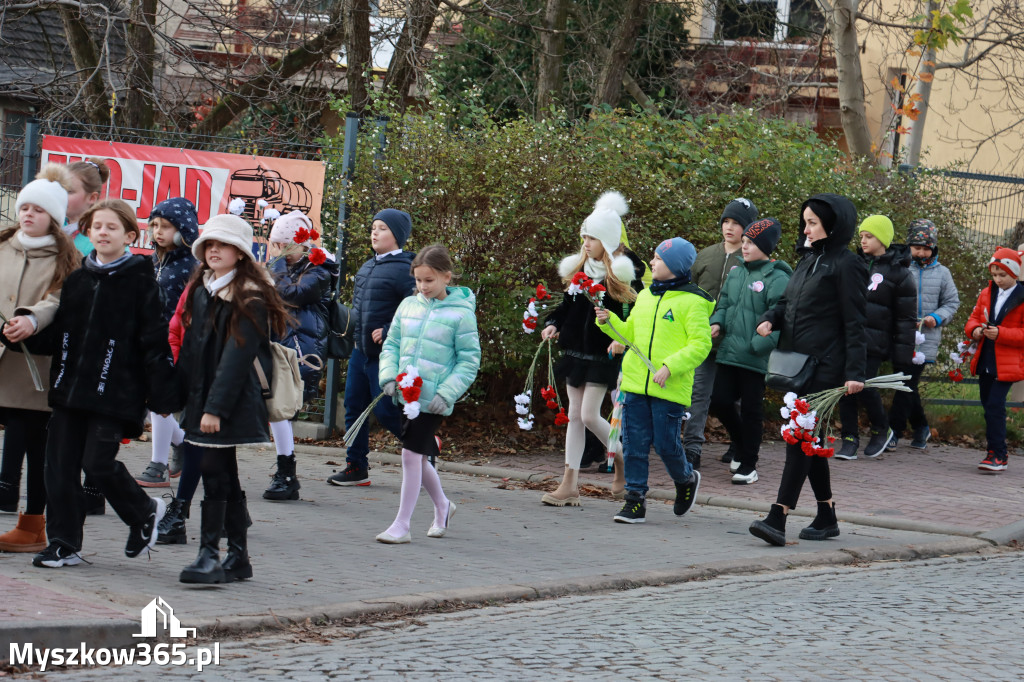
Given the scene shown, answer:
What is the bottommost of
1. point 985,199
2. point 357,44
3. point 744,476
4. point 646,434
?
point 744,476

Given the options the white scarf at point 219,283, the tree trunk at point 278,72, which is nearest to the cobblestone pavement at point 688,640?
the white scarf at point 219,283

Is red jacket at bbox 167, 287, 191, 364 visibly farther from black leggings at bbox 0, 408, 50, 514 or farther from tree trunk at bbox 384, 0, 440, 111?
tree trunk at bbox 384, 0, 440, 111

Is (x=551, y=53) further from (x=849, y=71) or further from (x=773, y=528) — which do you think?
(x=773, y=528)

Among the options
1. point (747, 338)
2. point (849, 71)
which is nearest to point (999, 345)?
point (747, 338)

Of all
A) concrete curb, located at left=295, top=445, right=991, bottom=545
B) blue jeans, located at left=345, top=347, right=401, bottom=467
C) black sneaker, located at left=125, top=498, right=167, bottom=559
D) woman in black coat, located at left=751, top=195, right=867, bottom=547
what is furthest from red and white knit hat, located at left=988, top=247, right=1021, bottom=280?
black sneaker, located at left=125, top=498, right=167, bottom=559

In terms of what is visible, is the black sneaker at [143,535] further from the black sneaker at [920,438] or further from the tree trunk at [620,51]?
the tree trunk at [620,51]

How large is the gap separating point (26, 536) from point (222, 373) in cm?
156

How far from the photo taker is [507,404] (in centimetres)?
1140

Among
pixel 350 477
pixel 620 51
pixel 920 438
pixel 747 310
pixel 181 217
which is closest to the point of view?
pixel 181 217

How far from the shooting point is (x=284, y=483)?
27.8 ft

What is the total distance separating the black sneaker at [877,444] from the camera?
11.7m

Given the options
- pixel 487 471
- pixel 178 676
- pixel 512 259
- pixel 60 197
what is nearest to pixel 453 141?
pixel 512 259

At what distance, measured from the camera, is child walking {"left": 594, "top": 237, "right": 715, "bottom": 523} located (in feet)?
26.7

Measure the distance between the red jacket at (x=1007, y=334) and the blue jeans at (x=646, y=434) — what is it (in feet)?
14.4
